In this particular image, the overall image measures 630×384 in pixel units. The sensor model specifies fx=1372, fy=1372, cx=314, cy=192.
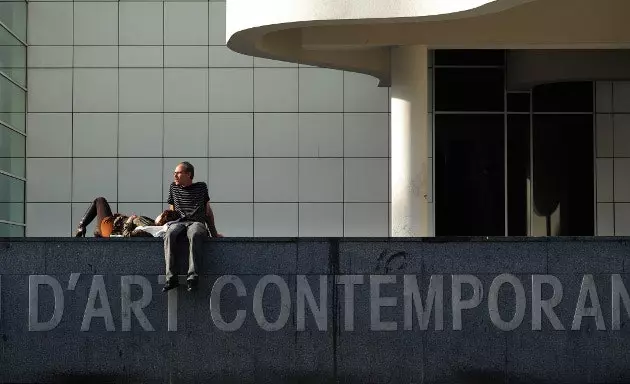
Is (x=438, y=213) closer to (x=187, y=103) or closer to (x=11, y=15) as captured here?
(x=187, y=103)

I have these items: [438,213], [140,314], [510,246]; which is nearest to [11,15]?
[438,213]

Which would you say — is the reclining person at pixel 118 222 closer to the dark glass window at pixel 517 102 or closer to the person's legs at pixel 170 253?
the person's legs at pixel 170 253

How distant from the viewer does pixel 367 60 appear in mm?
22578

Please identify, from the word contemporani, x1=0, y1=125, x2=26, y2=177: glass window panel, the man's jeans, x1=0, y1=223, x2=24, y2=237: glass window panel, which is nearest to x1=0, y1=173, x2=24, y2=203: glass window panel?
x1=0, y1=125, x2=26, y2=177: glass window panel

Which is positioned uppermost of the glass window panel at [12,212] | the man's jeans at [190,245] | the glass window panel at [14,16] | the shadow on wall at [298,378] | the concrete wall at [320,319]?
the glass window panel at [14,16]

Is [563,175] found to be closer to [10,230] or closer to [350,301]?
[10,230]

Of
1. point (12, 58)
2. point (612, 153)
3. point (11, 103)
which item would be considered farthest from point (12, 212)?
point (612, 153)

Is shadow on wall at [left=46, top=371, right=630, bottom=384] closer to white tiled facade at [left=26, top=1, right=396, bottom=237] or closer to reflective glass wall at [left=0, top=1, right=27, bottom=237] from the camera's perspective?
reflective glass wall at [left=0, top=1, right=27, bottom=237]

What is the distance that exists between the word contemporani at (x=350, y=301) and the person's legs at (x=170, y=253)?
0.29 meters

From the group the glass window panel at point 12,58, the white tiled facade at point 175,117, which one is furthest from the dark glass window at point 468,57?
the glass window panel at point 12,58

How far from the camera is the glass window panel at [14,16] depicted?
81.8ft

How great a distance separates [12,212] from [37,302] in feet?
33.0

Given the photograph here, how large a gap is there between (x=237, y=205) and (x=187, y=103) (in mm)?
2157

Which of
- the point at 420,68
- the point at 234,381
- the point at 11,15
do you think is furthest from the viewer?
the point at 11,15
